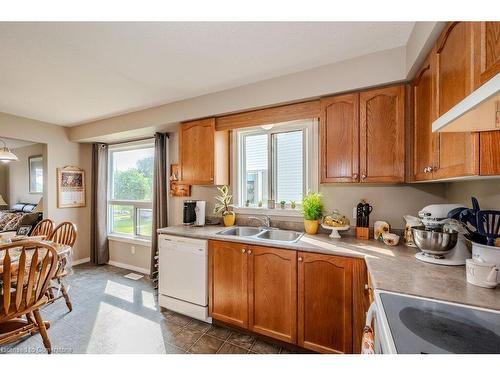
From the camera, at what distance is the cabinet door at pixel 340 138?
181cm

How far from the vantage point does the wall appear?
4855 mm

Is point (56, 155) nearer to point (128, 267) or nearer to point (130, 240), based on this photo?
point (130, 240)

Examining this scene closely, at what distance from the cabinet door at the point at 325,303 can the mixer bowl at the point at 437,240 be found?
450 mm

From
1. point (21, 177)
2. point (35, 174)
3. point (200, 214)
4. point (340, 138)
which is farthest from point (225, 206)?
point (21, 177)

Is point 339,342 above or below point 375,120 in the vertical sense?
below

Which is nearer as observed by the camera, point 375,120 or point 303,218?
point 375,120

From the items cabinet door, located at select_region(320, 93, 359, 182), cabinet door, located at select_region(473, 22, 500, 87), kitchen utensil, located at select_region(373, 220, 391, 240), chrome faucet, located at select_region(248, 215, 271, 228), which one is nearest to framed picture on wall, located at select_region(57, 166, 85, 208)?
chrome faucet, located at select_region(248, 215, 271, 228)

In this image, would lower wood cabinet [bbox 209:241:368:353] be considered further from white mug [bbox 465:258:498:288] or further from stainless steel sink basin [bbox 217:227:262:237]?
white mug [bbox 465:258:498:288]

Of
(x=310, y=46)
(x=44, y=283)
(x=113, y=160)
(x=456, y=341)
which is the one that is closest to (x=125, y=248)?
(x=113, y=160)

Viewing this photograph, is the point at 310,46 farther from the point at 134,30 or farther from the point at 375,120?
the point at 134,30

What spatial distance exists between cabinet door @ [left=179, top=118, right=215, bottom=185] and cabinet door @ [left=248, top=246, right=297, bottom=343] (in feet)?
3.60
